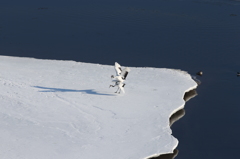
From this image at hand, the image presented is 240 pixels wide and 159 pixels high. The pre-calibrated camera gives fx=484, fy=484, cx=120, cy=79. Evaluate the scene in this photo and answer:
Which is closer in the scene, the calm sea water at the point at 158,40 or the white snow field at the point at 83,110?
the white snow field at the point at 83,110

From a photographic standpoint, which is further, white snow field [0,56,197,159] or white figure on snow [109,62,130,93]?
white figure on snow [109,62,130,93]

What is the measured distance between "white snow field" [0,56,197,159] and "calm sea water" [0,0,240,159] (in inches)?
33.4

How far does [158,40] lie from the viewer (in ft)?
62.5

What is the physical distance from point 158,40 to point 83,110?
25.3 feet

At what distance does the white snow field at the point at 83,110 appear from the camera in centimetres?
1036

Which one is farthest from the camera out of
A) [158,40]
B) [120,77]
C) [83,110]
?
[158,40]

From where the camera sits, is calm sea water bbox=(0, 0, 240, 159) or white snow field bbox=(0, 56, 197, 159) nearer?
white snow field bbox=(0, 56, 197, 159)

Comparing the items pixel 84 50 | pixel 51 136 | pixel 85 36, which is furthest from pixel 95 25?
pixel 51 136

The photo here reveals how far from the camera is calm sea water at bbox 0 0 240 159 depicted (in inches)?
498

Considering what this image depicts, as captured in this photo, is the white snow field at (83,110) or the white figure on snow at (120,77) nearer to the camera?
the white snow field at (83,110)

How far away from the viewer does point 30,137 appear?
35.2ft

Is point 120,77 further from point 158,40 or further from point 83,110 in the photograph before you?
point 158,40

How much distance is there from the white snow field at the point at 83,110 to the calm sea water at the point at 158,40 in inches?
33.4

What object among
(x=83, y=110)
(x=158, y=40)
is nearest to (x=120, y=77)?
(x=83, y=110)
